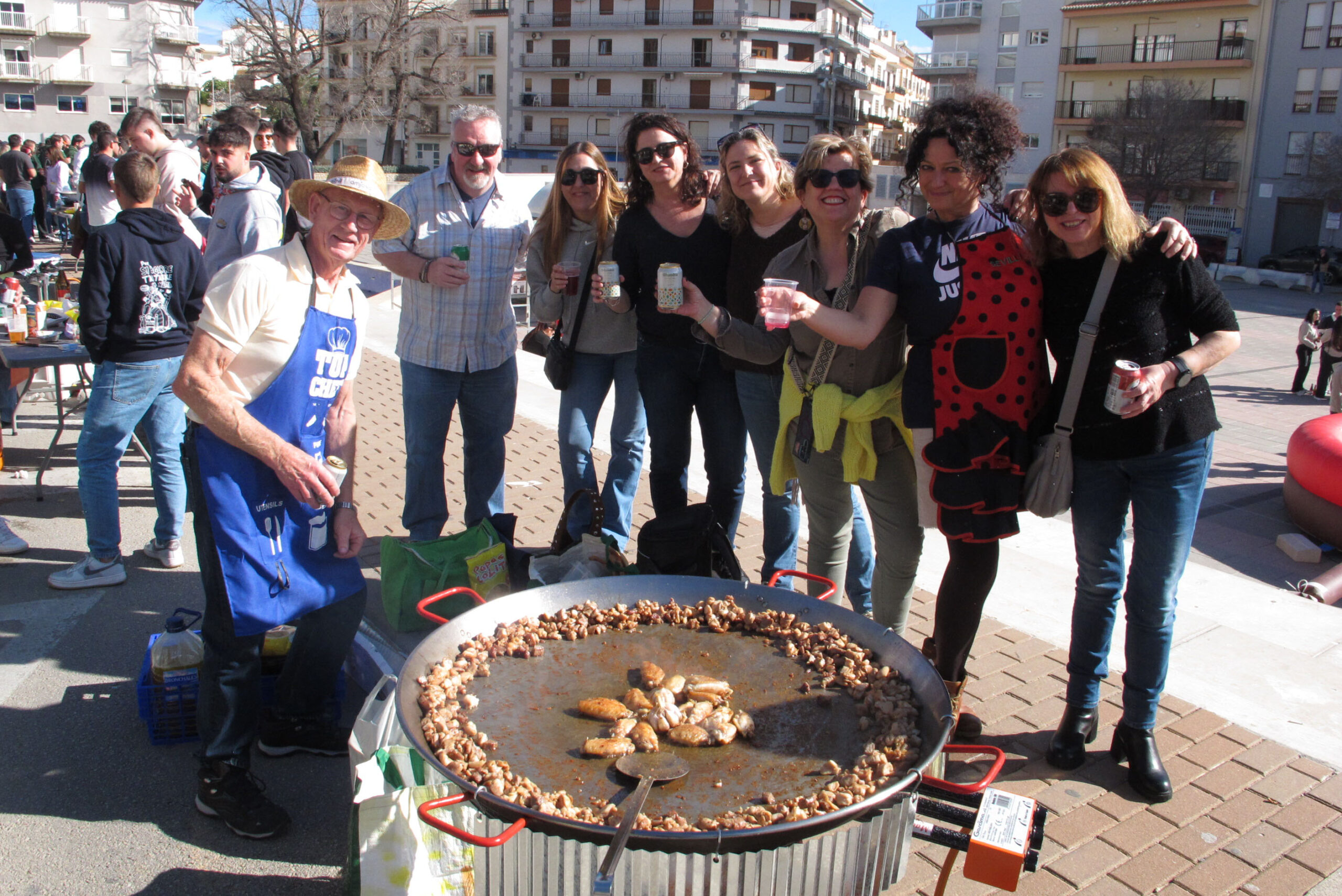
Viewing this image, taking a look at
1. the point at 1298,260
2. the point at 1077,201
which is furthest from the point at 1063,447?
the point at 1298,260

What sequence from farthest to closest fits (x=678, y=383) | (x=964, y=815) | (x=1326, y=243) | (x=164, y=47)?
(x=164, y=47), (x=1326, y=243), (x=678, y=383), (x=964, y=815)

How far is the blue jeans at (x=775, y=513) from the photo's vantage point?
3.94 m

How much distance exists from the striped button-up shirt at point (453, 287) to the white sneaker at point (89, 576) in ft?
5.92

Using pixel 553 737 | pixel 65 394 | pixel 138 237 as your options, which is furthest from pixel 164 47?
pixel 553 737

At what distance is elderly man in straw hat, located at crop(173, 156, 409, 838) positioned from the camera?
2.79 metres

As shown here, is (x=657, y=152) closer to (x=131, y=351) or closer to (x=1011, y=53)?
(x=131, y=351)

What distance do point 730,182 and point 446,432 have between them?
170cm

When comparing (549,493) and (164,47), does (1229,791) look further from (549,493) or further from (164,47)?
(164,47)

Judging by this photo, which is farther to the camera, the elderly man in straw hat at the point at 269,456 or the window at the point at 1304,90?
the window at the point at 1304,90

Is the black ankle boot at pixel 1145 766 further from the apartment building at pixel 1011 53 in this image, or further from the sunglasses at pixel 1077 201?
the apartment building at pixel 1011 53

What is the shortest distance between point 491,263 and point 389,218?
1.11m

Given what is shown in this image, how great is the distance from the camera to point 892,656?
2486mm

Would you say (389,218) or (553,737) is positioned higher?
(389,218)

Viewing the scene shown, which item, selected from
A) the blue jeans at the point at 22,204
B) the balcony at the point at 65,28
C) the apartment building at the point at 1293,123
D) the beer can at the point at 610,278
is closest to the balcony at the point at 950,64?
the apartment building at the point at 1293,123
